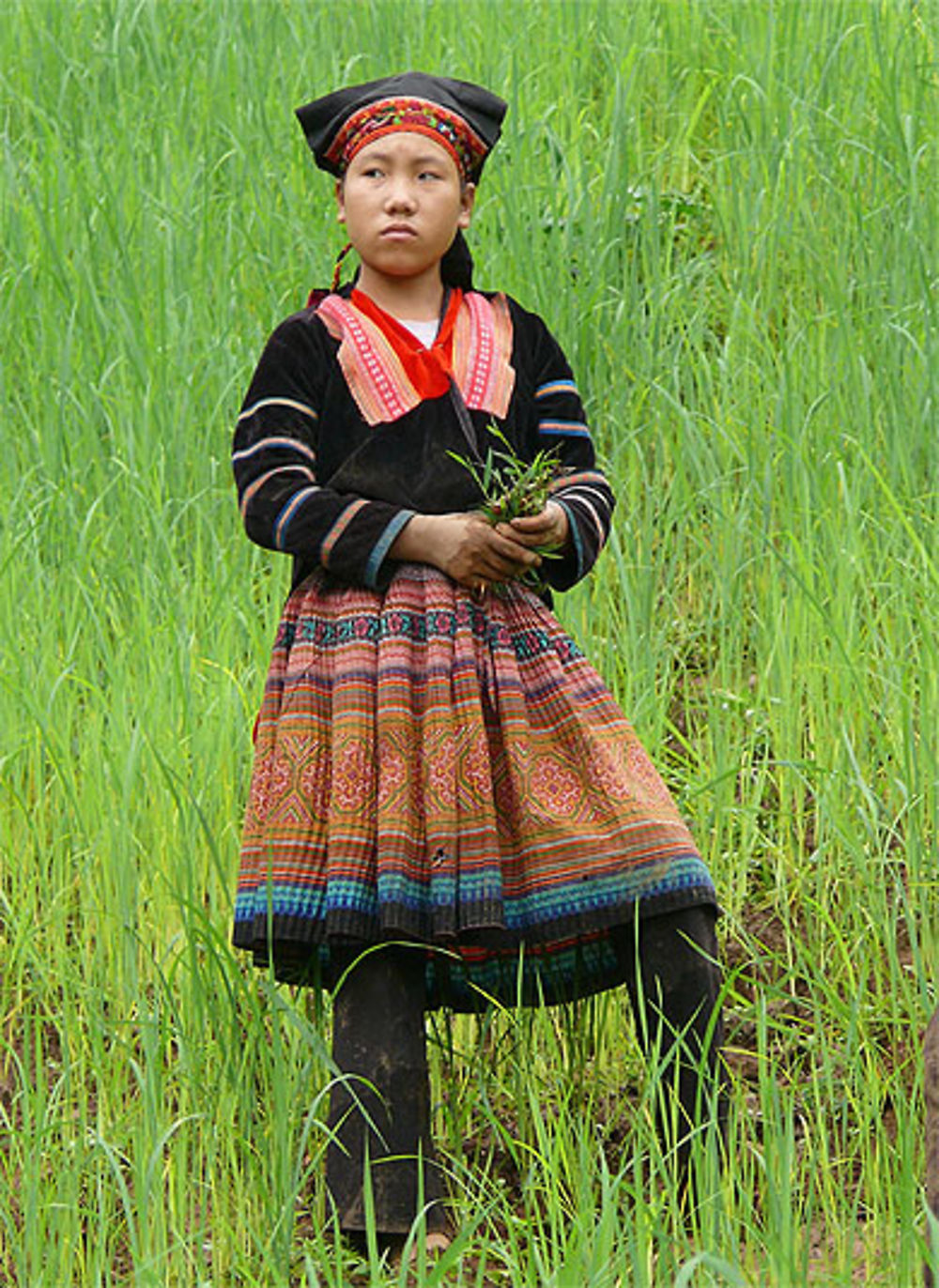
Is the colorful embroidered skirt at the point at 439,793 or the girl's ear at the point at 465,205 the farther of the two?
the girl's ear at the point at 465,205

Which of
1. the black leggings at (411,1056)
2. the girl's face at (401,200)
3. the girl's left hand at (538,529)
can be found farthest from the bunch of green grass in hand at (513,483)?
the black leggings at (411,1056)

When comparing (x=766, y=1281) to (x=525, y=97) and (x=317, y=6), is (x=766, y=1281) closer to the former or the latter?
(x=525, y=97)

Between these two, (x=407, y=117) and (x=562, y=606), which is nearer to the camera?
(x=407, y=117)

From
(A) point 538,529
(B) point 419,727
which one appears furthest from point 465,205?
(B) point 419,727

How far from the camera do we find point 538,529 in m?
→ 2.32

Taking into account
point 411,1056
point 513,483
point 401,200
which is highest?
point 401,200

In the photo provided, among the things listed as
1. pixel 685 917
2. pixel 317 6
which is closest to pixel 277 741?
pixel 685 917

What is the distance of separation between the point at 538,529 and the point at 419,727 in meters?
0.28

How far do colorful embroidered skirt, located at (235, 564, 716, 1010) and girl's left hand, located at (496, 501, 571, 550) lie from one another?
0.39 ft

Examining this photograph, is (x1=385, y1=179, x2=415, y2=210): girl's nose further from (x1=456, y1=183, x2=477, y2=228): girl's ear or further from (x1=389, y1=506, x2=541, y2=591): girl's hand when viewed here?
(x1=389, y1=506, x2=541, y2=591): girl's hand

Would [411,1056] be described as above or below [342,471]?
below

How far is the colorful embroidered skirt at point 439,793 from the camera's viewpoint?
2301mm

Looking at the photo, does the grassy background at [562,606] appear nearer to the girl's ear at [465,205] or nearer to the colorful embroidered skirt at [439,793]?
the colorful embroidered skirt at [439,793]

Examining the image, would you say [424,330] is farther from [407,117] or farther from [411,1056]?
[411,1056]
